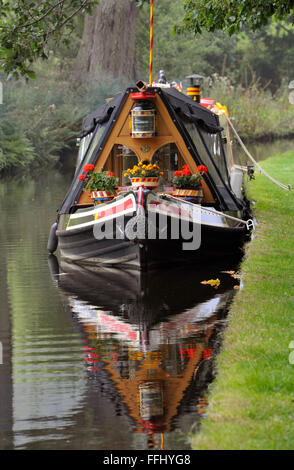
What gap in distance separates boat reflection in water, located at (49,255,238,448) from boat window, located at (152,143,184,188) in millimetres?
2330

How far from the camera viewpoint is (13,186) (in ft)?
89.2

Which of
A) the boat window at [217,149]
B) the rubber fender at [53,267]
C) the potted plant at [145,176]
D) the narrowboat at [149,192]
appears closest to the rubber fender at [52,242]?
the narrowboat at [149,192]

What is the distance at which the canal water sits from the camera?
615 cm

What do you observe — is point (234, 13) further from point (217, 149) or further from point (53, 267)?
point (53, 267)

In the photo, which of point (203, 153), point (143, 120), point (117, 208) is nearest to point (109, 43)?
point (203, 153)

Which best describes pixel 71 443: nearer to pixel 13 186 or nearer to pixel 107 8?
pixel 13 186

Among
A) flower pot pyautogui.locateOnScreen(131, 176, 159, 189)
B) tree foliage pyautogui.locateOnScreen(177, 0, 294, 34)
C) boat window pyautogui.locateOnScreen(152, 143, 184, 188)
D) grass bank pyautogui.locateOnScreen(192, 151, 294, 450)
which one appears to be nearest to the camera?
grass bank pyautogui.locateOnScreen(192, 151, 294, 450)

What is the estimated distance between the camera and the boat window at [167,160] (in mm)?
14977

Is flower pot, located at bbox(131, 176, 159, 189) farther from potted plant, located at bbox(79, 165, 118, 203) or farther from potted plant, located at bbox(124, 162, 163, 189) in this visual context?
potted plant, located at bbox(79, 165, 118, 203)

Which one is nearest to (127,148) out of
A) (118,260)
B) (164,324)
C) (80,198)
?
(80,198)

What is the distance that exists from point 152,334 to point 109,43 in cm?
2868

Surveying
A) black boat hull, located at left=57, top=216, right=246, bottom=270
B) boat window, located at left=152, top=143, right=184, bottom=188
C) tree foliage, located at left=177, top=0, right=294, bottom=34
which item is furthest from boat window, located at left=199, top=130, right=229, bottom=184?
tree foliage, located at left=177, top=0, right=294, bottom=34

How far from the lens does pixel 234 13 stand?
1301 centimetres

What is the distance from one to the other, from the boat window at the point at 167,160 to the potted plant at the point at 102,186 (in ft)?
4.53
